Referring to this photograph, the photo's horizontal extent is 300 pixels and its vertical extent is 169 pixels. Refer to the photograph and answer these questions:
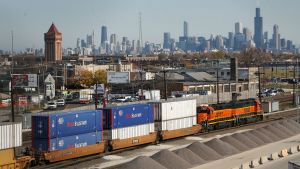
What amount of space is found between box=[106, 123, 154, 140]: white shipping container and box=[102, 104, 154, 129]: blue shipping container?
12.1 inches

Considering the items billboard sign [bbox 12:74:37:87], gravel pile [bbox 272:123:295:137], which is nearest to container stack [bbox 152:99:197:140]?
gravel pile [bbox 272:123:295:137]


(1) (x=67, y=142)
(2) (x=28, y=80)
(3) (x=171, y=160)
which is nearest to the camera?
(3) (x=171, y=160)

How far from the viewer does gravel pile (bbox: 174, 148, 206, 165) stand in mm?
33875

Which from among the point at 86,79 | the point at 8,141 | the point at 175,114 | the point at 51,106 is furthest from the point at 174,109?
the point at 86,79

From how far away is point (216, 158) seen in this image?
118 feet

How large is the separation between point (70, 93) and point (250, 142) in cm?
6254

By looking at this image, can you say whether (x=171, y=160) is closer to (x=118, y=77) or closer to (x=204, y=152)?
(x=204, y=152)

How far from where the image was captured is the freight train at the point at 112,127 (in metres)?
31.8

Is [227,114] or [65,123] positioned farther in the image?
[227,114]

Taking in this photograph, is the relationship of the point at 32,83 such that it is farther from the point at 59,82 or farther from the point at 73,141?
the point at 73,141

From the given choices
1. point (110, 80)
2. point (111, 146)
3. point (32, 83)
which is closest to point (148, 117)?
point (111, 146)

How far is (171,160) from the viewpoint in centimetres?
3238

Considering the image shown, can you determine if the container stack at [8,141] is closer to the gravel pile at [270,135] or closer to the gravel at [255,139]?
the gravel at [255,139]

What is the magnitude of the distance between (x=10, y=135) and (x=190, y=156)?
1255cm
